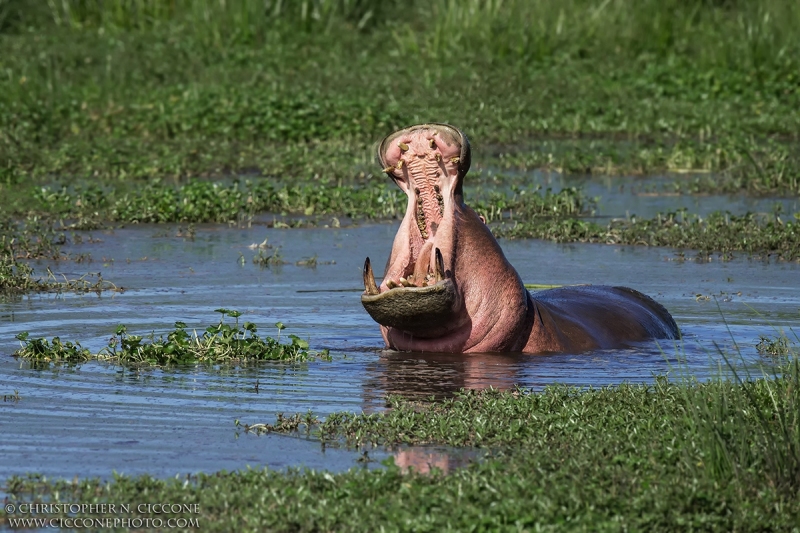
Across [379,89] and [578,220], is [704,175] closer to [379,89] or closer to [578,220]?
[578,220]

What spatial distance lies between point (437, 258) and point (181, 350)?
1.39 m

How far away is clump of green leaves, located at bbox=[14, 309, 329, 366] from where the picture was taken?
7004 mm

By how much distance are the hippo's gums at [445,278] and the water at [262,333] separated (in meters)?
0.13

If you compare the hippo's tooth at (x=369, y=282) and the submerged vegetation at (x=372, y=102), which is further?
the submerged vegetation at (x=372, y=102)

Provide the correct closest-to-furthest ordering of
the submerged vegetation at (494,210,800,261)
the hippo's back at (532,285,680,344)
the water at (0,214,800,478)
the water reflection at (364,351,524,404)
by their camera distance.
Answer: the water at (0,214,800,478)
the water reflection at (364,351,524,404)
the hippo's back at (532,285,680,344)
the submerged vegetation at (494,210,800,261)

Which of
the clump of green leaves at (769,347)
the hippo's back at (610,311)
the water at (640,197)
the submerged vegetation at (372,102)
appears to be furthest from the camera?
the water at (640,197)

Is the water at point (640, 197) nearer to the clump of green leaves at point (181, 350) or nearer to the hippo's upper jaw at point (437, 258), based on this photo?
the hippo's upper jaw at point (437, 258)

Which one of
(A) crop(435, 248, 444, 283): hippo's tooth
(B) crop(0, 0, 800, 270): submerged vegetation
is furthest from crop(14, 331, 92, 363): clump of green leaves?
(B) crop(0, 0, 800, 270): submerged vegetation

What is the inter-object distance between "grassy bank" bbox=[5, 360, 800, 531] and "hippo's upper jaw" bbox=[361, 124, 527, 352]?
118 centimetres

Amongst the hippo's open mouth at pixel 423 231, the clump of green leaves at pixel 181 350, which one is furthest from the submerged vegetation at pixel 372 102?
the hippo's open mouth at pixel 423 231

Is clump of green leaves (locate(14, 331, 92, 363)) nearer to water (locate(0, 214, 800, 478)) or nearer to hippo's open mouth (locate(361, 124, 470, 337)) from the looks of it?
water (locate(0, 214, 800, 478))

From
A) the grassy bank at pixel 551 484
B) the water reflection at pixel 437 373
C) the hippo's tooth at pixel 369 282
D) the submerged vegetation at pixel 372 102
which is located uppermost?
the submerged vegetation at pixel 372 102

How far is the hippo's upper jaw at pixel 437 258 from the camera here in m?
6.55

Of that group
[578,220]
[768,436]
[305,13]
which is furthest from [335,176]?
[768,436]
